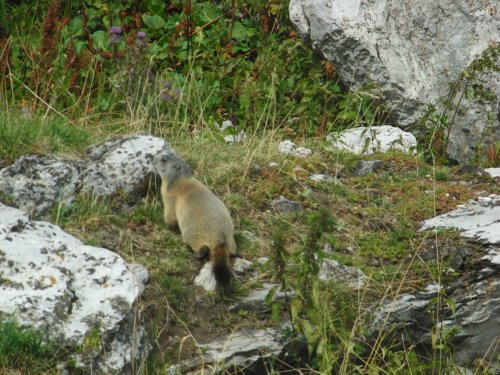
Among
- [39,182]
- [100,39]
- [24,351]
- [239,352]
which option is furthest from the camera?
[100,39]

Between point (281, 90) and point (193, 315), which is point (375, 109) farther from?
point (193, 315)

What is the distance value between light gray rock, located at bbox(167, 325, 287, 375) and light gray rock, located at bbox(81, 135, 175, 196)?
1665mm

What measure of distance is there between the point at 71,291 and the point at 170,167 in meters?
1.71

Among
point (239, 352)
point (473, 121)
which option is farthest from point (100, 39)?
point (239, 352)

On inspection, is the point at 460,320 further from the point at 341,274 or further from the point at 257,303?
the point at 257,303

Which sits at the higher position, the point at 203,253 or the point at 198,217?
A: the point at 198,217

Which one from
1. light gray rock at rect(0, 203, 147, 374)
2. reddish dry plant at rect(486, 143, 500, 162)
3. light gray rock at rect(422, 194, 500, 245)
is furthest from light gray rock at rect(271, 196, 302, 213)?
reddish dry plant at rect(486, 143, 500, 162)

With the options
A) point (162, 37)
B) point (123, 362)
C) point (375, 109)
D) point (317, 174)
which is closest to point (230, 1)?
point (162, 37)

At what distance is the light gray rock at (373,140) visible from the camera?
8.52 meters

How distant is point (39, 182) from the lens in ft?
20.4

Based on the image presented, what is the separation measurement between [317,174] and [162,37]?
3576mm

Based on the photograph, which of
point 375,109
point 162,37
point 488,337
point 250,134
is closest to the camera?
point 488,337

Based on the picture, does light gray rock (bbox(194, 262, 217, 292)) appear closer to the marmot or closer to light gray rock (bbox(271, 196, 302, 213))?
the marmot

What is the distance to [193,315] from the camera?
551 cm
